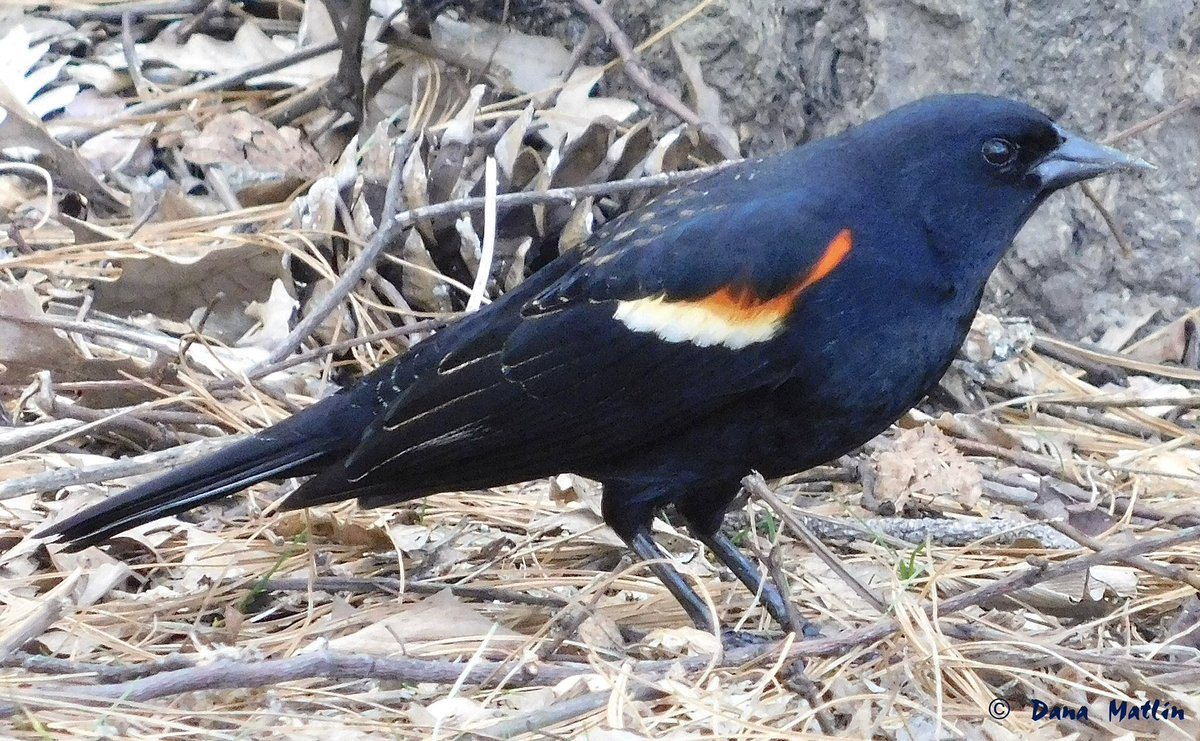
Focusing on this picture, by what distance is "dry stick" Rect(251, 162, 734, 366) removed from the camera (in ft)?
9.41

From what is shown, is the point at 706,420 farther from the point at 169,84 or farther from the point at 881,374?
the point at 169,84

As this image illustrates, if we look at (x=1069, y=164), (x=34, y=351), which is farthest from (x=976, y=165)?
(x=34, y=351)

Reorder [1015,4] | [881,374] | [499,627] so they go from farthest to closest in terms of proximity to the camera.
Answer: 1. [1015,4]
2. [499,627]
3. [881,374]

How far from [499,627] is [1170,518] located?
1.45 metres

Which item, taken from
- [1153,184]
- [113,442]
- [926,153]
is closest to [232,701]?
[113,442]

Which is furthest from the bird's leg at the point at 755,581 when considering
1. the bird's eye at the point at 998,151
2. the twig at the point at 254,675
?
the bird's eye at the point at 998,151

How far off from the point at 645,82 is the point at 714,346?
158cm

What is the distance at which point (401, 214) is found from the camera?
9.84 ft

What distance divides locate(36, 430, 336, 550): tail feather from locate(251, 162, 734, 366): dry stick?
0.59 meters

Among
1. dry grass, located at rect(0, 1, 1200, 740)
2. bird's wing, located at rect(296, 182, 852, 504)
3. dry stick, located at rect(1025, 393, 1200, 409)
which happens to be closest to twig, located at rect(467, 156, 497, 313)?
dry grass, located at rect(0, 1, 1200, 740)

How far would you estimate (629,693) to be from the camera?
5.88 ft

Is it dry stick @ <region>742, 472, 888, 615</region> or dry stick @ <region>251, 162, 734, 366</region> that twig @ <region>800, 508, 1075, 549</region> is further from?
dry stick @ <region>251, 162, 734, 366</region>

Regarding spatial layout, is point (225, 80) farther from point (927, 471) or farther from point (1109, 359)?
point (1109, 359)

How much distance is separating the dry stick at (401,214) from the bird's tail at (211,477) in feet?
1.90
